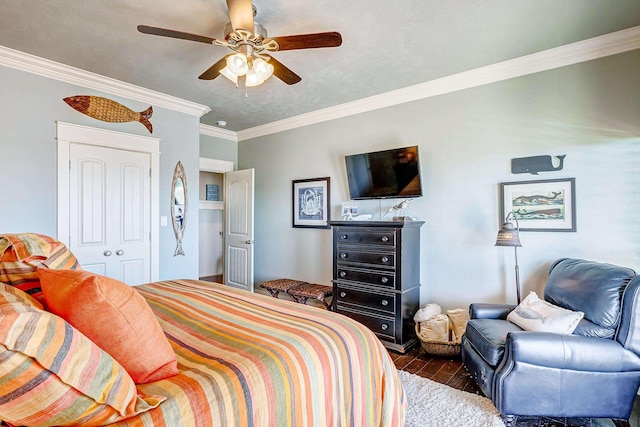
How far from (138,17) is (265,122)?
2585mm

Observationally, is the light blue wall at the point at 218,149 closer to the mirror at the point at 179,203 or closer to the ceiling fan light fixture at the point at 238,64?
the mirror at the point at 179,203

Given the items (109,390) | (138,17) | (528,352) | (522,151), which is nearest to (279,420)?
(109,390)

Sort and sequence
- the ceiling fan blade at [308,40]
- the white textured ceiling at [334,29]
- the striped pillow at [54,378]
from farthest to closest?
the white textured ceiling at [334,29], the ceiling fan blade at [308,40], the striped pillow at [54,378]

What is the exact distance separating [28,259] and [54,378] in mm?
1044

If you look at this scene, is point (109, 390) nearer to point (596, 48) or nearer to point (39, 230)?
point (39, 230)

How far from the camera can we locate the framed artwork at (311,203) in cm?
435

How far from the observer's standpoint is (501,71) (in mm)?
3021

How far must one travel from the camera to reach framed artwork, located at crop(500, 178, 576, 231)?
2.73 m

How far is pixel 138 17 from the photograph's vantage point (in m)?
2.31

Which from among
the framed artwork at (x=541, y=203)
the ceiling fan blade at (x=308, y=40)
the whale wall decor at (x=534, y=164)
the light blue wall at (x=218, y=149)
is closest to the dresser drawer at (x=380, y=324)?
the framed artwork at (x=541, y=203)

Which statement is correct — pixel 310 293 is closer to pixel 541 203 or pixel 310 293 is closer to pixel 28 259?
pixel 541 203

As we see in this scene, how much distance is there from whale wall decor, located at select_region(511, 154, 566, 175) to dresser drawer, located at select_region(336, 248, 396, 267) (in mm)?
1375

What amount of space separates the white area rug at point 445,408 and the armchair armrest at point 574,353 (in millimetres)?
436

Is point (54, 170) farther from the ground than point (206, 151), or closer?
closer
